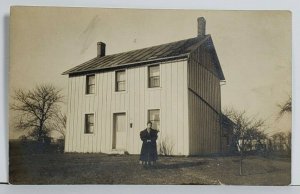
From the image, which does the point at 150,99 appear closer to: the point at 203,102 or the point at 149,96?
the point at 149,96

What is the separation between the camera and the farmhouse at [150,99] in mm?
3592

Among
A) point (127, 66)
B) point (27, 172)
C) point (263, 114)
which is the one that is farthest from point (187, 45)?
point (27, 172)

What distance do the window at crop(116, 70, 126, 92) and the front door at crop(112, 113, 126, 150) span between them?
243 millimetres

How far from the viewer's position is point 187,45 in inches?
144

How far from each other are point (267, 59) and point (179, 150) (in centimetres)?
117

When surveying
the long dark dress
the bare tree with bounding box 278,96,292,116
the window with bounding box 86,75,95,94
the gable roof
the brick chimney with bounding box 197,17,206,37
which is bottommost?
the long dark dress

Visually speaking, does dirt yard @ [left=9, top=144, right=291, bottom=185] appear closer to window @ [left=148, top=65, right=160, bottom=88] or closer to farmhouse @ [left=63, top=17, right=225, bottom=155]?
farmhouse @ [left=63, top=17, right=225, bottom=155]

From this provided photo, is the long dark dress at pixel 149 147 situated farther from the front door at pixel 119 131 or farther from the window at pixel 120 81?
the window at pixel 120 81

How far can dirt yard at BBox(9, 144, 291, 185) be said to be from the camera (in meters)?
3.60

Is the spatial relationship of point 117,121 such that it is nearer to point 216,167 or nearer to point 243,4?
point 216,167

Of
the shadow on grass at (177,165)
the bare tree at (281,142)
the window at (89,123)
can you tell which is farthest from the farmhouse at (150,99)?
the bare tree at (281,142)

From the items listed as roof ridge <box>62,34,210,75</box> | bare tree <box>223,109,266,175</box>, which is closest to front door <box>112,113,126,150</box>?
roof ridge <box>62,34,210,75</box>
